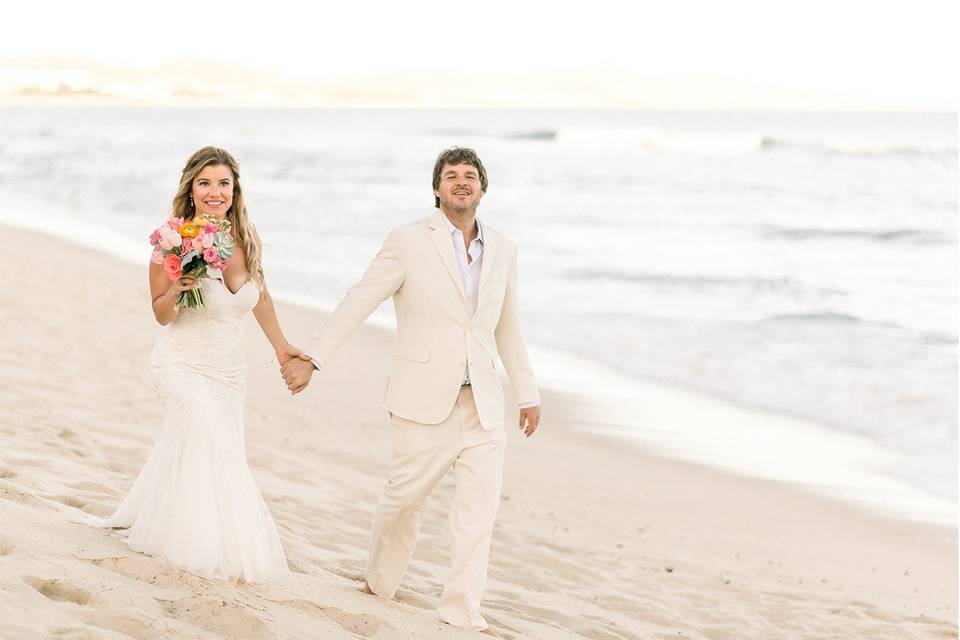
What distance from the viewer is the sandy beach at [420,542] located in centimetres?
413

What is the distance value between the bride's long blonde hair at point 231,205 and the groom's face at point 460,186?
844 millimetres

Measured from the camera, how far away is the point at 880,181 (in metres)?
45.5

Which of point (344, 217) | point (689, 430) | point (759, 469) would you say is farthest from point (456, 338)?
point (344, 217)

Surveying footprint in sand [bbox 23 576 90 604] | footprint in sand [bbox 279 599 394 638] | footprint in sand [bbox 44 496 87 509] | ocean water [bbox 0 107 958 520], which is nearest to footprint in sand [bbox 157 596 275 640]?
footprint in sand [bbox 23 576 90 604]

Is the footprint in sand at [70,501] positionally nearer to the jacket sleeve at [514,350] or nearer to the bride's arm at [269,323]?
the bride's arm at [269,323]

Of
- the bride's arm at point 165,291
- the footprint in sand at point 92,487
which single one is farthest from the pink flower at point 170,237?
the footprint in sand at point 92,487

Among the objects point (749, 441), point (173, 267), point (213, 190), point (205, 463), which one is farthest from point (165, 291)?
point (749, 441)

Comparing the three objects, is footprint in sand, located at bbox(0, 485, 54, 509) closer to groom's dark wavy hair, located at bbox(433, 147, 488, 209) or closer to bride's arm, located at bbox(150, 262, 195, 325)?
bride's arm, located at bbox(150, 262, 195, 325)

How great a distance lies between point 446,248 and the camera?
193 inches

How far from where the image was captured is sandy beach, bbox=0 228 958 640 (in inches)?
163

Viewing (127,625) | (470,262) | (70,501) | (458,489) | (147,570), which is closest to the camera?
(127,625)

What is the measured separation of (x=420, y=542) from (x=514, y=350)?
71.8 inches

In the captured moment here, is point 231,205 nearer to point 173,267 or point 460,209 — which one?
point 173,267

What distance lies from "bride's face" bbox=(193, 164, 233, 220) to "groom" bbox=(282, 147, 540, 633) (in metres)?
0.65
